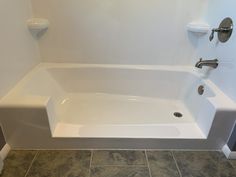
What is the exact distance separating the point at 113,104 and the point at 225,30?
1235 millimetres

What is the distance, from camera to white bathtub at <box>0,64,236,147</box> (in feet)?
4.11

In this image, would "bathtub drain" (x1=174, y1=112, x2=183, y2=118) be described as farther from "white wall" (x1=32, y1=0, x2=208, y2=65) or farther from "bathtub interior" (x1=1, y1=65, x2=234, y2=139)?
"white wall" (x1=32, y1=0, x2=208, y2=65)

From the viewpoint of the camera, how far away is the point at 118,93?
6.77ft

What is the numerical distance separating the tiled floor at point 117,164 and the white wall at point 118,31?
3.38 ft

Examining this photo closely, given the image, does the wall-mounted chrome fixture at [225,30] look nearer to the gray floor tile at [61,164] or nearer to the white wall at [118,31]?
the white wall at [118,31]

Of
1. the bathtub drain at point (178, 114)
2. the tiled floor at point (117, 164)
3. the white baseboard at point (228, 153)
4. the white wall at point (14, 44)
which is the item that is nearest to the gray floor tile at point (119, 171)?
the tiled floor at point (117, 164)

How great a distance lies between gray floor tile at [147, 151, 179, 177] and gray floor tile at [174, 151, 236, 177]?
0.05 metres

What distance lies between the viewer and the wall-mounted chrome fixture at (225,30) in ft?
4.52

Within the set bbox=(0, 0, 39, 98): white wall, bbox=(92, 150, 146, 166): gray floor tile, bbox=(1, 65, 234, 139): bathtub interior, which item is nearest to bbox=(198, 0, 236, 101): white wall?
bbox=(1, 65, 234, 139): bathtub interior

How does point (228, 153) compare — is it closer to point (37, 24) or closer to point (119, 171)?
point (119, 171)

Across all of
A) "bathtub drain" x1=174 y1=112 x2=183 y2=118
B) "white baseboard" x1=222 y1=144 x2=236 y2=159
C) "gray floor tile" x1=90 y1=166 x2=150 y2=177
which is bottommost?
"bathtub drain" x1=174 y1=112 x2=183 y2=118

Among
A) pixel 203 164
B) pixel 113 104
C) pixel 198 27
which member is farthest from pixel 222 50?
pixel 113 104

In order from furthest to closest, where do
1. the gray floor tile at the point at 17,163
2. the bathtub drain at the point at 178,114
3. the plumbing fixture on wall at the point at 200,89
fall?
1. the bathtub drain at the point at 178,114
2. the plumbing fixture on wall at the point at 200,89
3. the gray floor tile at the point at 17,163

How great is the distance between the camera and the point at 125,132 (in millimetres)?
1303
